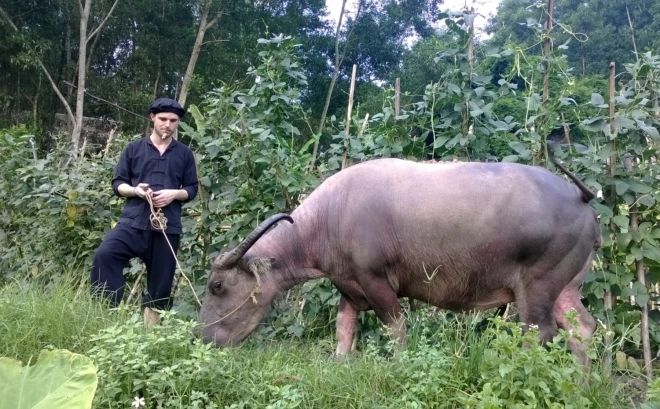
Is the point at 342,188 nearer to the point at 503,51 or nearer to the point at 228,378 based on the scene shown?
the point at 228,378

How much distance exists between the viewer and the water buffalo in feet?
12.3

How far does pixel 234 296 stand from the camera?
13.7 feet

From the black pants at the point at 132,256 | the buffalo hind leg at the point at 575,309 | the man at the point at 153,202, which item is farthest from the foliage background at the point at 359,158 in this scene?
the man at the point at 153,202

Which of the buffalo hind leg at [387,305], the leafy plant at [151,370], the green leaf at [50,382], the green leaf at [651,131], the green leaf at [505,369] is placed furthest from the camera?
the green leaf at [651,131]

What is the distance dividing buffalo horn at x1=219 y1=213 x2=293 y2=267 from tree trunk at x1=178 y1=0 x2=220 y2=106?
15224mm

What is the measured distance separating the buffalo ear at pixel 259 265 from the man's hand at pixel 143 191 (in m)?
0.93

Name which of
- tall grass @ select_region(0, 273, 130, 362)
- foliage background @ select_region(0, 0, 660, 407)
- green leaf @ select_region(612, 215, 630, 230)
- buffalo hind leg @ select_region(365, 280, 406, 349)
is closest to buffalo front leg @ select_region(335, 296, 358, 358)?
foliage background @ select_region(0, 0, 660, 407)

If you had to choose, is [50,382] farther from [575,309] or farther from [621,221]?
[621,221]

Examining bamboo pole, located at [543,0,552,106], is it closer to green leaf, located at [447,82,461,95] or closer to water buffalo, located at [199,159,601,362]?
green leaf, located at [447,82,461,95]

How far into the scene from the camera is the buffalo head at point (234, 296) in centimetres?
414

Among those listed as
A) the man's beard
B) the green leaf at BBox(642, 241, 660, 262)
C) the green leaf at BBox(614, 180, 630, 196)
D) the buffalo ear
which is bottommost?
the buffalo ear

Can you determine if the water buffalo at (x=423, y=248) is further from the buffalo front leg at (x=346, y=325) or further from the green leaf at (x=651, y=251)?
the green leaf at (x=651, y=251)

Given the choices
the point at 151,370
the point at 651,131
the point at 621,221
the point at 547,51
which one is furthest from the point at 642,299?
the point at 151,370

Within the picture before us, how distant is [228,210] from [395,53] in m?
26.3
